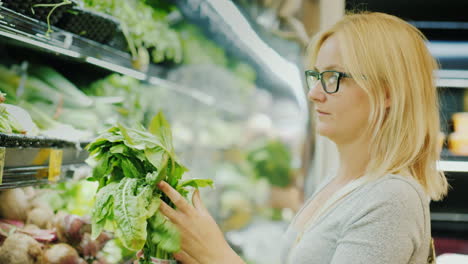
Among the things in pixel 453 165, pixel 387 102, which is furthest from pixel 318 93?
pixel 453 165

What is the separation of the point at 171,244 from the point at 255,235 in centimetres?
274

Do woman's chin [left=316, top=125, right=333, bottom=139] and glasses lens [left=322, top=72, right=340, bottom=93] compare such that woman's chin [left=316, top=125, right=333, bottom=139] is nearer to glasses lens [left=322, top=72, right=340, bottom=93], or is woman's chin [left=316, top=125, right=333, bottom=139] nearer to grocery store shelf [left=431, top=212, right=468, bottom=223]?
glasses lens [left=322, top=72, right=340, bottom=93]

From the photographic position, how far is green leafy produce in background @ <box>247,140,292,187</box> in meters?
4.43

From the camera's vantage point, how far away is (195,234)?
1236 mm

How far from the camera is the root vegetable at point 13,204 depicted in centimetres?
151

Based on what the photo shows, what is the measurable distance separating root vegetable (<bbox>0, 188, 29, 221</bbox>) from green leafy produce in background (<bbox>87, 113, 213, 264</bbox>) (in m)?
0.46

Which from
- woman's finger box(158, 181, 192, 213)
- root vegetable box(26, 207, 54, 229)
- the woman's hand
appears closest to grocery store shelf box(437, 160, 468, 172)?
the woman's hand

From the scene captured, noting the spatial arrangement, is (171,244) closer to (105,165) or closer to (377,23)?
(105,165)

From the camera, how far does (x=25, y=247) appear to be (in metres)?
1.44

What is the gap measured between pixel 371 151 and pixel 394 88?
23 centimetres

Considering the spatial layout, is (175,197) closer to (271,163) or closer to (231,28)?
(231,28)

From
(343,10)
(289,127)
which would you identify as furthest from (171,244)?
(289,127)

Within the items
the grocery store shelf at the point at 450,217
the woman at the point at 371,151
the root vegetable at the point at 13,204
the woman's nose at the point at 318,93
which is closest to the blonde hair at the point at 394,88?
the woman at the point at 371,151

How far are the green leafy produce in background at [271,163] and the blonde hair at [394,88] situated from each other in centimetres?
305
